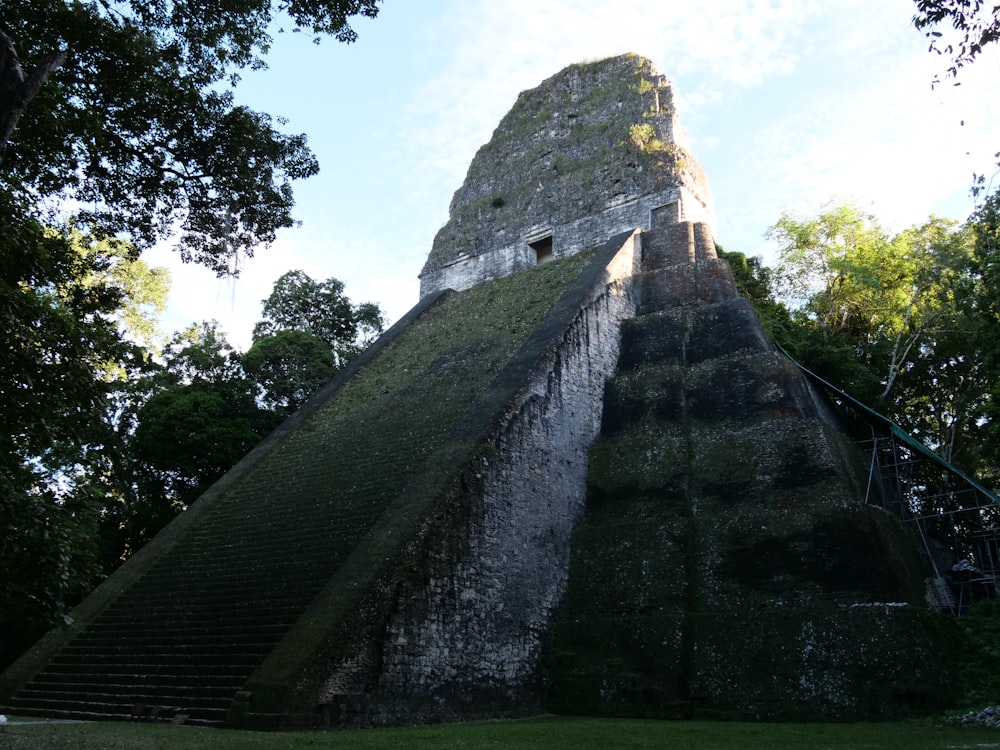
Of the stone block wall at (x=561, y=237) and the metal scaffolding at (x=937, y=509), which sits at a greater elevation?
the stone block wall at (x=561, y=237)

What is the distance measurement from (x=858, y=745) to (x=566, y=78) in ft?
59.9

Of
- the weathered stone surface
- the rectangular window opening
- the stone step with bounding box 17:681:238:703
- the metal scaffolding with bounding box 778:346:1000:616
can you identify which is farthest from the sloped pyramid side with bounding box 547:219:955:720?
the rectangular window opening

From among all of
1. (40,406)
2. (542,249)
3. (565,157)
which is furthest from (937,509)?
(40,406)

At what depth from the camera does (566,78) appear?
20359 millimetres

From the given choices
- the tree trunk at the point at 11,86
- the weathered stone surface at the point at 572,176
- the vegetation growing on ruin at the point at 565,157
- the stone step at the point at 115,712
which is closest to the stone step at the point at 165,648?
the stone step at the point at 115,712

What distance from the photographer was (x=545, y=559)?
9.51 meters

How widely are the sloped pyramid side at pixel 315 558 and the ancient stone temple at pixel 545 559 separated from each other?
0.12 ft

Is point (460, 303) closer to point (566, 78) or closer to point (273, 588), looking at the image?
point (566, 78)

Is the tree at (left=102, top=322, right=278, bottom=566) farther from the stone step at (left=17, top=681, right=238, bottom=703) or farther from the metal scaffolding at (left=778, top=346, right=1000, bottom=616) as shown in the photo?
the metal scaffolding at (left=778, top=346, right=1000, bottom=616)

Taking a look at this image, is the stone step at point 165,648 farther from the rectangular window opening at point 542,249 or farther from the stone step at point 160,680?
the rectangular window opening at point 542,249

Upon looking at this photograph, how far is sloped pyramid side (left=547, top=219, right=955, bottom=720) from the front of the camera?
7719 mm

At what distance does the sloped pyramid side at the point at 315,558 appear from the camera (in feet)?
22.6

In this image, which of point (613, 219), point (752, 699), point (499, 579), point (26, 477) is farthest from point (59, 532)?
point (613, 219)

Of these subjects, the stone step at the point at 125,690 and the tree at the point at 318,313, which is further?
the tree at the point at 318,313
